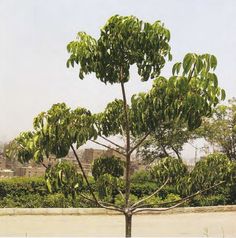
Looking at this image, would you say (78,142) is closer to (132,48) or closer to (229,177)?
(132,48)

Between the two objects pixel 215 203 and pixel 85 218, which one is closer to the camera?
pixel 85 218

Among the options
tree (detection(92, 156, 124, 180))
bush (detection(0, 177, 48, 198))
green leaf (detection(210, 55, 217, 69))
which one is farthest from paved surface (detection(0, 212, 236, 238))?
green leaf (detection(210, 55, 217, 69))

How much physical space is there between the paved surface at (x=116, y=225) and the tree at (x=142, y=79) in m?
8.37

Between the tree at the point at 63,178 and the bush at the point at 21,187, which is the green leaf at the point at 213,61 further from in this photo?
the bush at the point at 21,187

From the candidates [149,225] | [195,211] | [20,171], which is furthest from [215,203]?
[20,171]

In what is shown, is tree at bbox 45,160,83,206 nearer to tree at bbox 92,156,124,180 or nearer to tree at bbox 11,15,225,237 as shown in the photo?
tree at bbox 11,15,225,237

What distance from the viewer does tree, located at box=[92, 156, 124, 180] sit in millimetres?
6621

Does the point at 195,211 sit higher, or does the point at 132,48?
the point at 132,48

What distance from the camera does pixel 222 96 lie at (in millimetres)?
4832

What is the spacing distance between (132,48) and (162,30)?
0.43 m

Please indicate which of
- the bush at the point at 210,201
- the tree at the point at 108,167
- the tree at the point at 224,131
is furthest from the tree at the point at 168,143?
the tree at the point at 108,167

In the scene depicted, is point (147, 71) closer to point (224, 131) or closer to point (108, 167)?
point (108, 167)

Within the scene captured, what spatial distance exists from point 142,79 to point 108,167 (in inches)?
63.8

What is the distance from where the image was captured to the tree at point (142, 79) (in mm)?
4871
